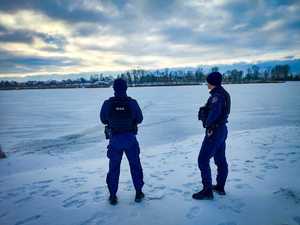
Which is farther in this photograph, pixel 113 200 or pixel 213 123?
pixel 113 200

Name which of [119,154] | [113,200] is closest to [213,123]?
[119,154]

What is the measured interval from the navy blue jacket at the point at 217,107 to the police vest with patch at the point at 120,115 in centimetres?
117

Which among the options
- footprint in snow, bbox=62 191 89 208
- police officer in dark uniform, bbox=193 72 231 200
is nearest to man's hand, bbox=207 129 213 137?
police officer in dark uniform, bbox=193 72 231 200

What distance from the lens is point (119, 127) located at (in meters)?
4.16

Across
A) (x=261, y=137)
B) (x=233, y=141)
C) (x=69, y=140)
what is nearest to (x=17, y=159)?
(x=69, y=140)

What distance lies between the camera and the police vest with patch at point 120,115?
413 centimetres

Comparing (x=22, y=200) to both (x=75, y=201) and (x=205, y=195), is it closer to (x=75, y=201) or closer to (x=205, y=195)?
(x=75, y=201)

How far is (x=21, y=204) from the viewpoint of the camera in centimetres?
444

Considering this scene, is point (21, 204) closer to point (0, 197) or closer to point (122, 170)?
point (0, 197)

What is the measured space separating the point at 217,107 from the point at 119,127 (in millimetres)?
1454

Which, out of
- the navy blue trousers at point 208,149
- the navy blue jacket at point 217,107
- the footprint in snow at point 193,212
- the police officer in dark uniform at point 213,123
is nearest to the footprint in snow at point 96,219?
the footprint in snow at point 193,212

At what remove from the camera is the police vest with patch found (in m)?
4.13

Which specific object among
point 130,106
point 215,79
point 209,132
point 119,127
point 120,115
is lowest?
point 209,132

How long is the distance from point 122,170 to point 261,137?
530 cm
